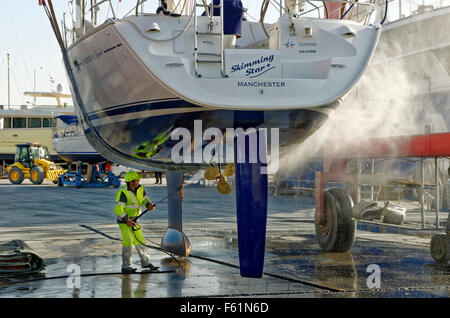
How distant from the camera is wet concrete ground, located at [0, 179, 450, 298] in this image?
249 inches

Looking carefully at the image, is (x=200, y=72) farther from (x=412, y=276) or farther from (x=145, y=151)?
(x=412, y=276)

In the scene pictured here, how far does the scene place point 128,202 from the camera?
7625mm

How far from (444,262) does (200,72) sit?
448cm

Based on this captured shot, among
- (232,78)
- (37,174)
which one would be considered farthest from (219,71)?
(37,174)

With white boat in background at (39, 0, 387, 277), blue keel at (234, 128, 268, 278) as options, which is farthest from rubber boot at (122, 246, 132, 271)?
blue keel at (234, 128, 268, 278)

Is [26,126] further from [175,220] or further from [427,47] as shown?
[175,220]

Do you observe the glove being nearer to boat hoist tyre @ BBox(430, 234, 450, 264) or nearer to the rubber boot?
the rubber boot

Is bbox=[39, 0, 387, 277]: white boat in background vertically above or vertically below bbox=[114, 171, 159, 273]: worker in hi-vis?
above

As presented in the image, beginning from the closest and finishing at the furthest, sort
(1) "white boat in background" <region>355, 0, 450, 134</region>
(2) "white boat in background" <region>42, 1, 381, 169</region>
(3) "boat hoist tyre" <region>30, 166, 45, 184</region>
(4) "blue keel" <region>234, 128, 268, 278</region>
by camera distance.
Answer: (2) "white boat in background" <region>42, 1, 381, 169</region> → (4) "blue keel" <region>234, 128, 268, 278</region> → (1) "white boat in background" <region>355, 0, 450, 134</region> → (3) "boat hoist tyre" <region>30, 166, 45, 184</region>

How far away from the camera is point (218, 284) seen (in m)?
6.63

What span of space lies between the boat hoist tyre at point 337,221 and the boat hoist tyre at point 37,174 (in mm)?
26912

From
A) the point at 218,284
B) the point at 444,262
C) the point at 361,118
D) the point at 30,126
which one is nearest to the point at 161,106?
the point at 218,284

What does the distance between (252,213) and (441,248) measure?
3.40 metres

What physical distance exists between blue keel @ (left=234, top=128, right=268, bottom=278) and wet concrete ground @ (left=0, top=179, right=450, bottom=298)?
55cm
